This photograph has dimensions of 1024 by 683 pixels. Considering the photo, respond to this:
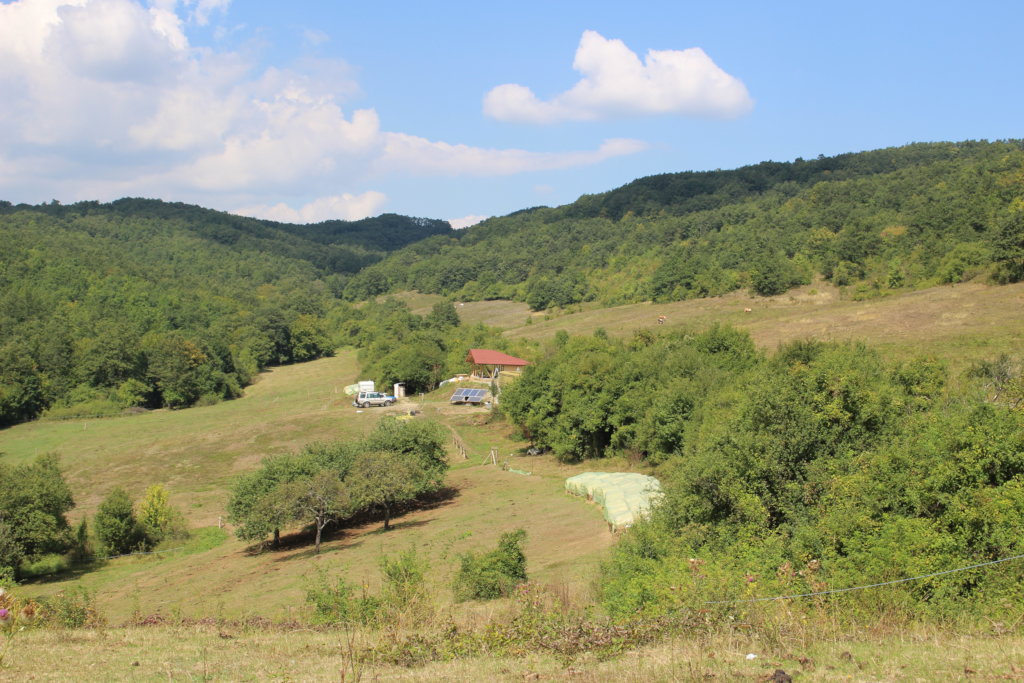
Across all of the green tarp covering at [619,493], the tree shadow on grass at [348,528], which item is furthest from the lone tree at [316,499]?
the green tarp covering at [619,493]

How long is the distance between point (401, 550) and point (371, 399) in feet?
136

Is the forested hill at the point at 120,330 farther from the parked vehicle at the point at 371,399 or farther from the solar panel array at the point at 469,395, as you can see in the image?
the solar panel array at the point at 469,395

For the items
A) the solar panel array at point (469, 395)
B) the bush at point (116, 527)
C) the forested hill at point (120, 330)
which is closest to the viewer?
the bush at point (116, 527)

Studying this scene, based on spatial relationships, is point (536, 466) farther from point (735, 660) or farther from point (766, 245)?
point (766, 245)

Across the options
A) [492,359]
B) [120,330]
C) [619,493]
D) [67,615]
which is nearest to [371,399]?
[492,359]

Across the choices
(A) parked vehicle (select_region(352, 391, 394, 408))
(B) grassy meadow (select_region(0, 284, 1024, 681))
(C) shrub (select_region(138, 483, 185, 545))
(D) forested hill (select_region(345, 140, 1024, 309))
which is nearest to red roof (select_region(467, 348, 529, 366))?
(B) grassy meadow (select_region(0, 284, 1024, 681))

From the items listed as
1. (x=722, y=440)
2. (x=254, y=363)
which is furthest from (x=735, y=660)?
(x=254, y=363)

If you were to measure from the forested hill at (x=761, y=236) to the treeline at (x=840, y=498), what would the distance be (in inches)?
2011

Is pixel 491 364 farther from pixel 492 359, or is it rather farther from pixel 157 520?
pixel 157 520

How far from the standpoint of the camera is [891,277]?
75.1 m

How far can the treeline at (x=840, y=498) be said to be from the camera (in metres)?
11.6

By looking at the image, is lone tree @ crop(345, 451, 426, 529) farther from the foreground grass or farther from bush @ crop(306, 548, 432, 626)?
the foreground grass

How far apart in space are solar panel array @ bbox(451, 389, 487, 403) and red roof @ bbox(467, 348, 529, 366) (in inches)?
202

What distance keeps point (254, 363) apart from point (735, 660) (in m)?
98.1
